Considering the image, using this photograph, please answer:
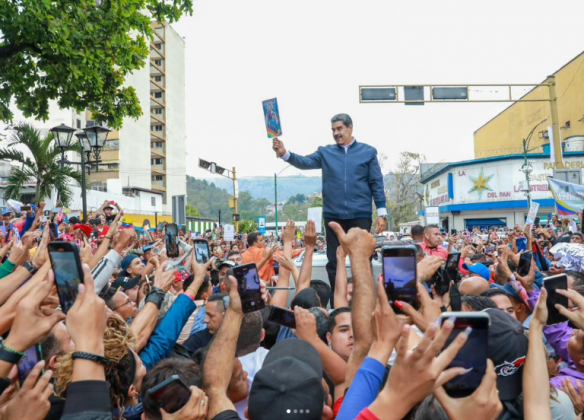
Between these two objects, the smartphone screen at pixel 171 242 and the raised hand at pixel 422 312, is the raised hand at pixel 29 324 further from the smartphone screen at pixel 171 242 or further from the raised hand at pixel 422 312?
the smartphone screen at pixel 171 242

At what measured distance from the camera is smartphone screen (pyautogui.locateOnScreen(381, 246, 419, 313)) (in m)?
2.15

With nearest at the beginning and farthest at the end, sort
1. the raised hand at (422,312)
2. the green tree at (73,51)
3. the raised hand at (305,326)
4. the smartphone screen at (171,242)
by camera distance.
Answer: the raised hand at (422,312) → the raised hand at (305,326) → the smartphone screen at (171,242) → the green tree at (73,51)

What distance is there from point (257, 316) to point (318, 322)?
63 centimetres

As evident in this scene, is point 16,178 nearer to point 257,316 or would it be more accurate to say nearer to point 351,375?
point 257,316

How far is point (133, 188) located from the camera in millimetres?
47875

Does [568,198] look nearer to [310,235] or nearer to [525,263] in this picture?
[525,263]

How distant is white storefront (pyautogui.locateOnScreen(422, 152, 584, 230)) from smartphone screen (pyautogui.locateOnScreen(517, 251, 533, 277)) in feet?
118

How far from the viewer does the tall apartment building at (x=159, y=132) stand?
51219mm

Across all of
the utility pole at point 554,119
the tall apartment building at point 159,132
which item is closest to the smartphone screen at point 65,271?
the utility pole at point 554,119

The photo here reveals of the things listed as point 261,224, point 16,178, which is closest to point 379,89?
point 16,178

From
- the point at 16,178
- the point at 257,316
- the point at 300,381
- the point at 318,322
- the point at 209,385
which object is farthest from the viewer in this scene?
the point at 16,178

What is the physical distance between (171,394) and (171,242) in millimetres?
2865

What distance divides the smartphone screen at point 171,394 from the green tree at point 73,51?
742 centimetres

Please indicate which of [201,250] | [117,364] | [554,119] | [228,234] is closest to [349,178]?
[201,250]
